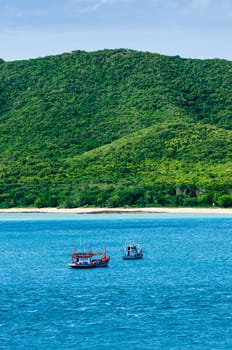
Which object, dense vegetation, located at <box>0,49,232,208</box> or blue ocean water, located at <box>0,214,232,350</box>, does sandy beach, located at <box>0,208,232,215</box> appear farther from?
blue ocean water, located at <box>0,214,232,350</box>

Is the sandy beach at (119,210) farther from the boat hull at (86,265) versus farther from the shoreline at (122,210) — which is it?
the boat hull at (86,265)

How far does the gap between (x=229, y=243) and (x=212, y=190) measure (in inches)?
1610

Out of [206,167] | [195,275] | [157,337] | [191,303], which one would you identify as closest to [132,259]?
[195,275]

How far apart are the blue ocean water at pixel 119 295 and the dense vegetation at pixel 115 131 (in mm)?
37830

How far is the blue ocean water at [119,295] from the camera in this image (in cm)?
3294

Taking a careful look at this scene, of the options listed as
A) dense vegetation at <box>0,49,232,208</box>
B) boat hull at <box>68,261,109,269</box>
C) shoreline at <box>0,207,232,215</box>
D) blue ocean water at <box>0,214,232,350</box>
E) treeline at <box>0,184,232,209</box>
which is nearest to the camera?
blue ocean water at <box>0,214,232,350</box>

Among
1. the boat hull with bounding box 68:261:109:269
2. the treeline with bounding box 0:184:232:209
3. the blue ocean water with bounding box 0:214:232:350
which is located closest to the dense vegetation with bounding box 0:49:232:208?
the treeline with bounding box 0:184:232:209

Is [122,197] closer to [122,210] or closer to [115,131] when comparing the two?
[122,210]

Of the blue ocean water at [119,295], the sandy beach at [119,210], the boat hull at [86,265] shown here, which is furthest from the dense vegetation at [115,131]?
the boat hull at [86,265]

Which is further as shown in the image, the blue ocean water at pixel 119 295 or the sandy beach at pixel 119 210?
the sandy beach at pixel 119 210

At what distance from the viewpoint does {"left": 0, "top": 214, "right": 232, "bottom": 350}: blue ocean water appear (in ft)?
108

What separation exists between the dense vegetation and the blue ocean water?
3783cm

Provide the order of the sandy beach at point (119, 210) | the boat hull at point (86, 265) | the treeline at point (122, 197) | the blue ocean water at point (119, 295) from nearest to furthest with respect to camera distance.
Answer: the blue ocean water at point (119, 295) → the boat hull at point (86, 265) → the sandy beach at point (119, 210) → the treeline at point (122, 197)

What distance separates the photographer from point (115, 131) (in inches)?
5856
